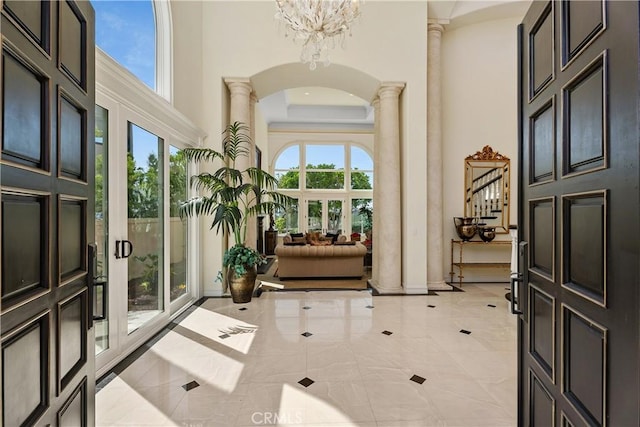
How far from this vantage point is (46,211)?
3.51 ft

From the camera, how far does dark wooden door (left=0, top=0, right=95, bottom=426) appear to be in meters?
0.90

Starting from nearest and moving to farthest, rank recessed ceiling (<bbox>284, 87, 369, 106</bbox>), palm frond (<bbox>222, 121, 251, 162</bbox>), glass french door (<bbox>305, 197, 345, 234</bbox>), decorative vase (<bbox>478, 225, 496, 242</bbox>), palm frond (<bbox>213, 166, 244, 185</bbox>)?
palm frond (<bbox>213, 166, 244, 185</bbox>), palm frond (<bbox>222, 121, 251, 162</bbox>), decorative vase (<bbox>478, 225, 496, 242</bbox>), recessed ceiling (<bbox>284, 87, 369, 106</bbox>), glass french door (<bbox>305, 197, 345, 234</bbox>)

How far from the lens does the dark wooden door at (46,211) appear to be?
0.90 metres

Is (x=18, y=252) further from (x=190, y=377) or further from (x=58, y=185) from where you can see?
(x=190, y=377)

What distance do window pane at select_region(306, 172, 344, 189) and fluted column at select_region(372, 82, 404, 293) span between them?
19.7ft

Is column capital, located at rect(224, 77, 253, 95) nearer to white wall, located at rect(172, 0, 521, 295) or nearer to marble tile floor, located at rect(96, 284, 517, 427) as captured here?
white wall, located at rect(172, 0, 521, 295)

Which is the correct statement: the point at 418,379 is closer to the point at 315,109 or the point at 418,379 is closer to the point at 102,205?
the point at 102,205

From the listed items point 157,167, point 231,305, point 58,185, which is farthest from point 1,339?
point 231,305

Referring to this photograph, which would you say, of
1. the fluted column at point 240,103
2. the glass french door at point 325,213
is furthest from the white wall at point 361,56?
the glass french door at point 325,213

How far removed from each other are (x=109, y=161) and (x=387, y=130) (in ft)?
14.0

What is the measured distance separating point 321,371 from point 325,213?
9.02 meters

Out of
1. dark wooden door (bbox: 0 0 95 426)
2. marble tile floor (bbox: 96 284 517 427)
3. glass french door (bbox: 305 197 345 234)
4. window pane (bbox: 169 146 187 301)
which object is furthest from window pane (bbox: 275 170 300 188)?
dark wooden door (bbox: 0 0 95 426)

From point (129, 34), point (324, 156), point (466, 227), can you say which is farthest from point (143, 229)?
point (324, 156)

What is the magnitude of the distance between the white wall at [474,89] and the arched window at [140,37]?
487 cm
